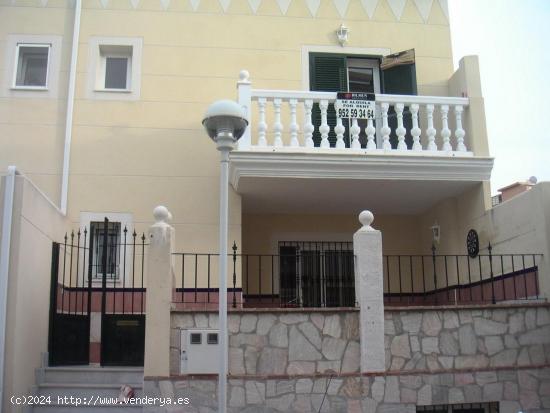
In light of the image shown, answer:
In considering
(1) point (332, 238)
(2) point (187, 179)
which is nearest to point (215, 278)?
Answer: (2) point (187, 179)

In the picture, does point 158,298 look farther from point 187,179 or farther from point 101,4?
point 101,4

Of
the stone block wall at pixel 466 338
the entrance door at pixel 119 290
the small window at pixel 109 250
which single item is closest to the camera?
the stone block wall at pixel 466 338

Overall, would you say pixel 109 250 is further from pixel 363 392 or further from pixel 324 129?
pixel 363 392

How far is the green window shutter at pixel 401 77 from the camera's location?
11.5 m

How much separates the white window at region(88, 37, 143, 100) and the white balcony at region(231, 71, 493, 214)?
7.50 feet

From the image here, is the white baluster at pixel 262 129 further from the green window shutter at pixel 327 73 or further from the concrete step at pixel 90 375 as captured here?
the concrete step at pixel 90 375

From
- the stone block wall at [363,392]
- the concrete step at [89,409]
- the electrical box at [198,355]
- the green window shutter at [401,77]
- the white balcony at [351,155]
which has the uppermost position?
the green window shutter at [401,77]

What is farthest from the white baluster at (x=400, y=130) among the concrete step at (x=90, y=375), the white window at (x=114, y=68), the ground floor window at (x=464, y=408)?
the concrete step at (x=90, y=375)

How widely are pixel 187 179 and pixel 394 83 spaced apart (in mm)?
4118

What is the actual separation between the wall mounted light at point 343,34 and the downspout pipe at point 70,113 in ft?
15.2

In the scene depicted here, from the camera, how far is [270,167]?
9891 mm

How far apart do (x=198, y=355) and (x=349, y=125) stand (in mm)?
4545

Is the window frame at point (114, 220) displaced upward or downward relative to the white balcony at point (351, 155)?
downward

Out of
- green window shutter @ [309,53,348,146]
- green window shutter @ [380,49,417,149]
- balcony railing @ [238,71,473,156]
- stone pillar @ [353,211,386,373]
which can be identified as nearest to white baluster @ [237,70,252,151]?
balcony railing @ [238,71,473,156]
